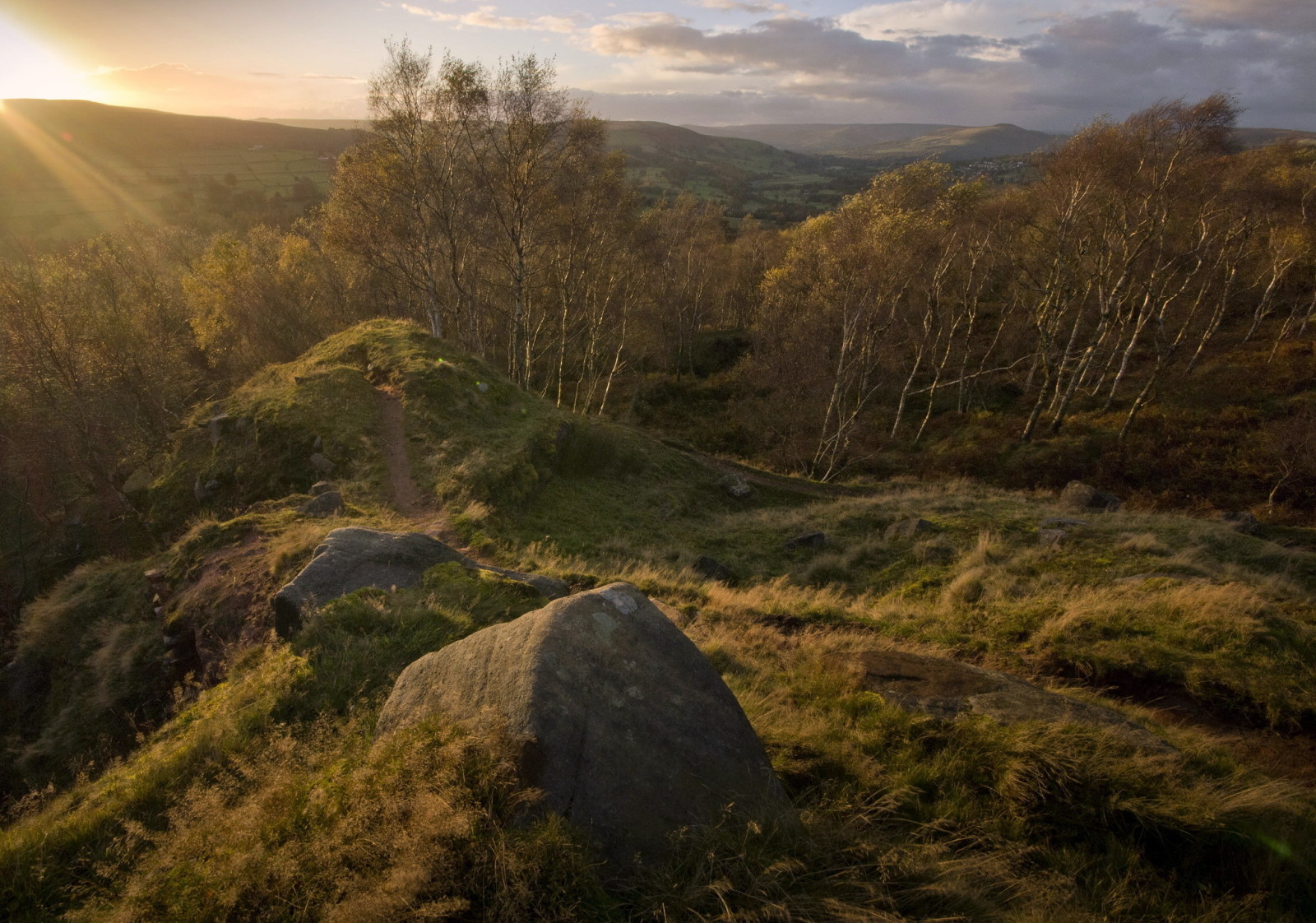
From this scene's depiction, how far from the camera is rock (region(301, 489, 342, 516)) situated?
13.1 metres

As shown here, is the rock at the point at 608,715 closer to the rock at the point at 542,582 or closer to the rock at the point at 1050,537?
the rock at the point at 542,582

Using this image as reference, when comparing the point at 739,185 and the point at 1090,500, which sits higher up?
the point at 739,185

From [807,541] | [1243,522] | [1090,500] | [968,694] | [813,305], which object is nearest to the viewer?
[968,694]

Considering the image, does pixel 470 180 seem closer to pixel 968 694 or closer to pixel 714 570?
pixel 714 570

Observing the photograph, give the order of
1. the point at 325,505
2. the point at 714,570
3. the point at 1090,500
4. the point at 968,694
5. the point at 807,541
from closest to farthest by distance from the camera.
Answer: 1. the point at 968,694
2. the point at 325,505
3. the point at 714,570
4. the point at 807,541
5. the point at 1090,500

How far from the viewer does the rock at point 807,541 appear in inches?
680

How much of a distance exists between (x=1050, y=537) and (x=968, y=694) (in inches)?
414

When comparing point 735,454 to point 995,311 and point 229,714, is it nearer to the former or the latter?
point 995,311

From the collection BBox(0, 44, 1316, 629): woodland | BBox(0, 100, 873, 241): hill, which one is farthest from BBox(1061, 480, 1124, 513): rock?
BBox(0, 100, 873, 241): hill

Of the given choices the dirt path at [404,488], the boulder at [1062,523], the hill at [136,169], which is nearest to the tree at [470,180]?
the dirt path at [404,488]

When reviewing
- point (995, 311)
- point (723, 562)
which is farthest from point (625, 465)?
point (995, 311)

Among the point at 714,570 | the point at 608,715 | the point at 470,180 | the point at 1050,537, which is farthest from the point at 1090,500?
the point at 470,180

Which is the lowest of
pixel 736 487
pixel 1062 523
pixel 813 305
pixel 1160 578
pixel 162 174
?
pixel 736 487

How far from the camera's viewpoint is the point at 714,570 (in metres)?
15.2
